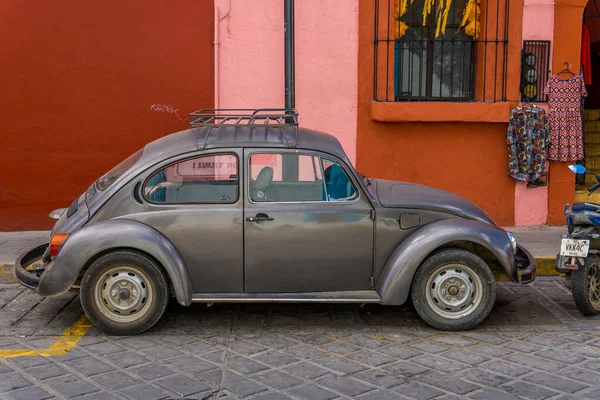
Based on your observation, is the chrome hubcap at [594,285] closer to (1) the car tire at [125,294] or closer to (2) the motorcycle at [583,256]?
(2) the motorcycle at [583,256]

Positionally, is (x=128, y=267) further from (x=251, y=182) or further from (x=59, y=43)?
(x=59, y=43)

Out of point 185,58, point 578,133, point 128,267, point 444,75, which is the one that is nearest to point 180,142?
point 128,267

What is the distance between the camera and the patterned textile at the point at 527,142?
9.45 metres

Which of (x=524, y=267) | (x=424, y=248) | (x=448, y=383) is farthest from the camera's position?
(x=524, y=267)

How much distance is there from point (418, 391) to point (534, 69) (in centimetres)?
613

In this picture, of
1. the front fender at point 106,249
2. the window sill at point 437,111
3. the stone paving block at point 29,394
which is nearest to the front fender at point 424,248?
the front fender at point 106,249

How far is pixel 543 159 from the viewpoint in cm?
957

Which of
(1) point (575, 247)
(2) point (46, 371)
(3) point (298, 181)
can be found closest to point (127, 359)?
(2) point (46, 371)

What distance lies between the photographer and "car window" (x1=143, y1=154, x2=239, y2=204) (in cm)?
591

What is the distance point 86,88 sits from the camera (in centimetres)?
925

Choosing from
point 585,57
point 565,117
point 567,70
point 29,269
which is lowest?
point 29,269

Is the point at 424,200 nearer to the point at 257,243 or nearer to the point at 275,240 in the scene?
the point at 275,240

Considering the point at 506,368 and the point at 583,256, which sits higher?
the point at 583,256

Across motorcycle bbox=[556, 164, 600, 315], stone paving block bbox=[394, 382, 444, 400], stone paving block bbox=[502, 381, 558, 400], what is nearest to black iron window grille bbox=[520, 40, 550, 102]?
motorcycle bbox=[556, 164, 600, 315]
